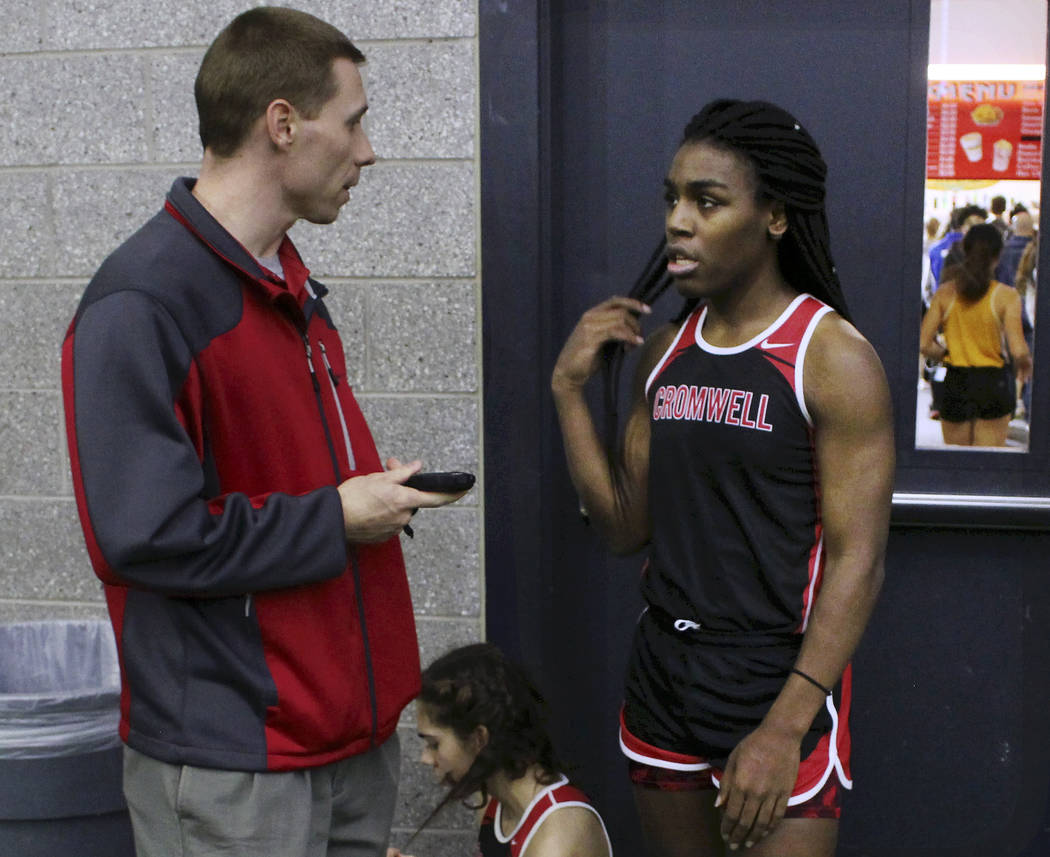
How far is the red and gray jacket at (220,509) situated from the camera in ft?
5.34

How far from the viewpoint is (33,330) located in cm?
304

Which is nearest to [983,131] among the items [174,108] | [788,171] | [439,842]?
[788,171]

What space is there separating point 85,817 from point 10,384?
122 centimetres

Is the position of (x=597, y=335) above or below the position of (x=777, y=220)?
below

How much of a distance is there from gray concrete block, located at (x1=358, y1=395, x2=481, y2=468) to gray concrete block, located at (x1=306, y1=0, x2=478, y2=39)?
0.82 m

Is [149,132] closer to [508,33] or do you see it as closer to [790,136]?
[508,33]

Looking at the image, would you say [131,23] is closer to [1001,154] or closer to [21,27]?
[21,27]

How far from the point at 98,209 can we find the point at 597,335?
1.47 meters

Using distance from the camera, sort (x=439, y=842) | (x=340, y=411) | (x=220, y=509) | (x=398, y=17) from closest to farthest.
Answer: (x=220, y=509), (x=340, y=411), (x=398, y=17), (x=439, y=842)

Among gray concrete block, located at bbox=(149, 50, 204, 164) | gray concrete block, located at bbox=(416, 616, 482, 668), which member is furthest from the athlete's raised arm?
gray concrete block, located at bbox=(149, 50, 204, 164)

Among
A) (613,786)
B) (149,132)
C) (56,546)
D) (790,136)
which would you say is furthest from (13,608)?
(790,136)

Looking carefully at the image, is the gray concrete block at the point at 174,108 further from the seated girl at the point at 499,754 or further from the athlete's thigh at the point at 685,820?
the athlete's thigh at the point at 685,820

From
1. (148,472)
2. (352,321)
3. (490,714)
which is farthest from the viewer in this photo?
(352,321)

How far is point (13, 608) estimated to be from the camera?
313cm
